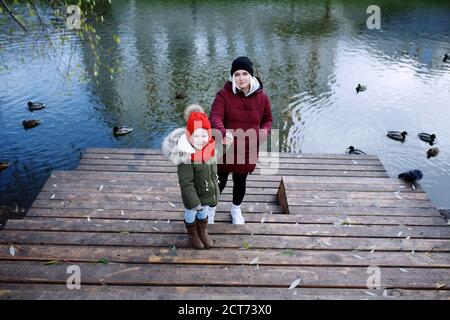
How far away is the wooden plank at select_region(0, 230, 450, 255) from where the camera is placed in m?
3.77

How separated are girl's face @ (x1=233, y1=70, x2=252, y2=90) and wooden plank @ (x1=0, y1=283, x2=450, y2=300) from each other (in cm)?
207

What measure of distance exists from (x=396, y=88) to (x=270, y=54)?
6.05 meters

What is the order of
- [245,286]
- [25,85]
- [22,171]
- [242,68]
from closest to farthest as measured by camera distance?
[245,286] → [242,68] → [22,171] → [25,85]

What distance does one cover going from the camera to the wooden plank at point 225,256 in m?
→ 3.49

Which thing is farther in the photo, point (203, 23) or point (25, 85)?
point (203, 23)

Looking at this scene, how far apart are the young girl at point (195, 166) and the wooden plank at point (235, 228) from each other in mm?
332

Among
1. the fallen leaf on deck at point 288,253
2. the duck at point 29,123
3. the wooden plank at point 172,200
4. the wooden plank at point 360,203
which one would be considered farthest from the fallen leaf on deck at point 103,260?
the duck at point 29,123

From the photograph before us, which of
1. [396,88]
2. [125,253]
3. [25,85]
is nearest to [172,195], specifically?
[125,253]

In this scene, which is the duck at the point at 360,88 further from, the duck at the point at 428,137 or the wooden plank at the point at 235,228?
the wooden plank at the point at 235,228

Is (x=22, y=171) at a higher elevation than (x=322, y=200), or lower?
lower

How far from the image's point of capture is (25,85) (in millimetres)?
13125

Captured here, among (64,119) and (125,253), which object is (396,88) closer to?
(64,119)

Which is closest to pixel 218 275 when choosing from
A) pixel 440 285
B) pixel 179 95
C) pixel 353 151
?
pixel 440 285

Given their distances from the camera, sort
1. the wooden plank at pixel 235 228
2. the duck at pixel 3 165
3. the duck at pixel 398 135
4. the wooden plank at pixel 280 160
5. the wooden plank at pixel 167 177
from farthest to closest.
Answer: the duck at pixel 398 135, the duck at pixel 3 165, the wooden plank at pixel 280 160, the wooden plank at pixel 167 177, the wooden plank at pixel 235 228
